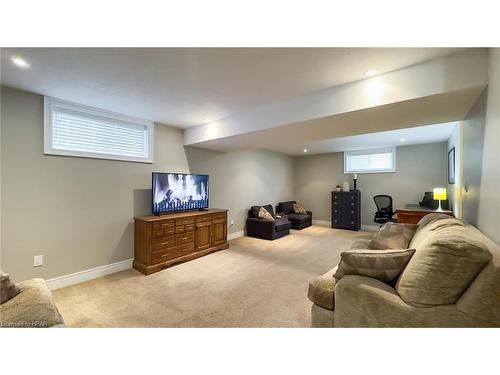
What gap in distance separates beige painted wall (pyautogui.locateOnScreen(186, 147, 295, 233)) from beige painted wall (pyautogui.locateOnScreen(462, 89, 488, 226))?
382 centimetres

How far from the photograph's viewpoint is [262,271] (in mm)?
3043

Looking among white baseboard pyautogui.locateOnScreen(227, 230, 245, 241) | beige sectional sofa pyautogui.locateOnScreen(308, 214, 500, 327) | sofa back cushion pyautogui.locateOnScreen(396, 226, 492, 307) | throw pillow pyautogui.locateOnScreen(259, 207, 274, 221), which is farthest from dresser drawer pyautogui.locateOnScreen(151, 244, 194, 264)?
sofa back cushion pyautogui.locateOnScreen(396, 226, 492, 307)

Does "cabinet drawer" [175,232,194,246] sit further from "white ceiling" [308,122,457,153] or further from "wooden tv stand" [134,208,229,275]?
"white ceiling" [308,122,457,153]

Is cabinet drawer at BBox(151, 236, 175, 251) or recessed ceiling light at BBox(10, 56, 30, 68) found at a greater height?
recessed ceiling light at BBox(10, 56, 30, 68)

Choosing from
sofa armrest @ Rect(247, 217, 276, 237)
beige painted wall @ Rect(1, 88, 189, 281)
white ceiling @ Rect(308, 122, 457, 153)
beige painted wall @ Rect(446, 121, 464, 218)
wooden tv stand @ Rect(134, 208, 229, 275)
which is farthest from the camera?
sofa armrest @ Rect(247, 217, 276, 237)

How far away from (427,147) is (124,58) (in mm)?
6342

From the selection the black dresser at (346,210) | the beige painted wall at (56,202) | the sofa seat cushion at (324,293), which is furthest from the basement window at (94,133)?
the black dresser at (346,210)

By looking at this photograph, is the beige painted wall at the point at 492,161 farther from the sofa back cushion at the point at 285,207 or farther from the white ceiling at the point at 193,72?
the sofa back cushion at the point at 285,207

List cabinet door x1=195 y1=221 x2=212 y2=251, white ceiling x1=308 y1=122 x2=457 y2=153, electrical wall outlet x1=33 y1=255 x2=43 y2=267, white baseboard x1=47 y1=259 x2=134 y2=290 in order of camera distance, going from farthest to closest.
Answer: white ceiling x1=308 y1=122 x2=457 y2=153
cabinet door x1=195 y1=221 x2=212 y2=251
white baseboard x1=47 y1=259 x2=134 y2=290
electrical wall outlet x1=33 y1=255 x2=43 y2=267

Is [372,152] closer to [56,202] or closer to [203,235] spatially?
[203,235]

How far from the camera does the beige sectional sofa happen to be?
1.05 metres

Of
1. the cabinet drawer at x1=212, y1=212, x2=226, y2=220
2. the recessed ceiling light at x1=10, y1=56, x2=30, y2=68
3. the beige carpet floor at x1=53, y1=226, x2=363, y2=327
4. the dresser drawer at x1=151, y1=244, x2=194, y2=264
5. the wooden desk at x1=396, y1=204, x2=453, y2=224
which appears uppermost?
the recessed ceiling light at x1=10, y1=56, x2=30, y2=68
